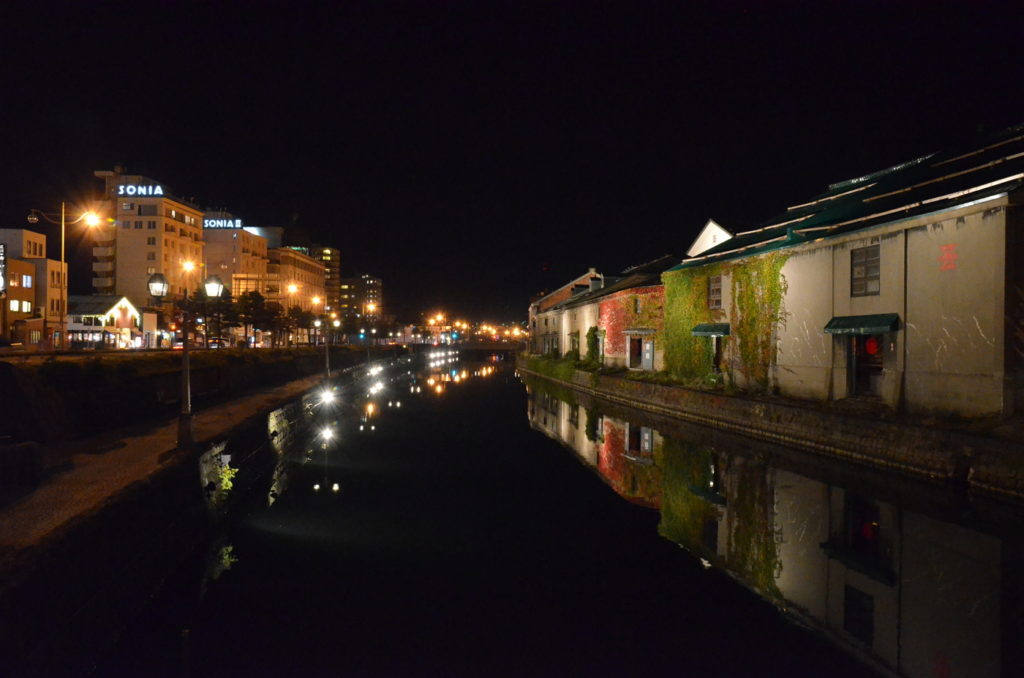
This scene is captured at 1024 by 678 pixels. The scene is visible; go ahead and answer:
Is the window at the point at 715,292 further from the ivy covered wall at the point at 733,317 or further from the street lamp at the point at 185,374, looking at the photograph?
the street lamp at the point at 185,374

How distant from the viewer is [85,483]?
35.9ft

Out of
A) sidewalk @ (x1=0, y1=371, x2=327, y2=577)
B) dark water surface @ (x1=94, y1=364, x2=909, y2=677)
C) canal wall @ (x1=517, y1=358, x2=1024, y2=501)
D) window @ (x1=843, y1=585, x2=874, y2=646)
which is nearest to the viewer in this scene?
dark water surface @ (x1=94, y1=364, x2=909, y2=677)

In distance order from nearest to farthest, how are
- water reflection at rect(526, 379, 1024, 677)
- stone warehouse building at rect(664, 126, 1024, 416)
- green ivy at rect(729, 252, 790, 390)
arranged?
water reflection at rect(526, 379, 1024, 677) → stone warehouse building at rect(664, 126, 1024, 416) → green ivy at rect(729, 252, 790, 390)

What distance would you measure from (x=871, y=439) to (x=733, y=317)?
36.5 ft

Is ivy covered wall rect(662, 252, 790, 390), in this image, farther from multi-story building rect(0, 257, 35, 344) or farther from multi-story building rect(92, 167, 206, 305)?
multi-story building rect(92, 167, 206, 305)

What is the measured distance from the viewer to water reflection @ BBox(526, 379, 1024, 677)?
23.1ft

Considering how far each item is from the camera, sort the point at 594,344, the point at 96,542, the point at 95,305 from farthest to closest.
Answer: the point at 95,305 < the point at 594,344 < the point at 96,542

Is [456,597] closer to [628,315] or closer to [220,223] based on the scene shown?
[628,315]

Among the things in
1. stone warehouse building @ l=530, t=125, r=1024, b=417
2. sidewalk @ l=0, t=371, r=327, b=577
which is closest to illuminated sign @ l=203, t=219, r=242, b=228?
stone warehouse building @ l=530, t=125, r=1024, b=417

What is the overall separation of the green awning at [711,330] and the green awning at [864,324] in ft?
20.8

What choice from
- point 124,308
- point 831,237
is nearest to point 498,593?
point 831,237

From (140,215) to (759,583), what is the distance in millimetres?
87196

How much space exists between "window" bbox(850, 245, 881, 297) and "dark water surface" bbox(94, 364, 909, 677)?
10126 millimetres

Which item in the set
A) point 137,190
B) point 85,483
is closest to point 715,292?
point 85,483
